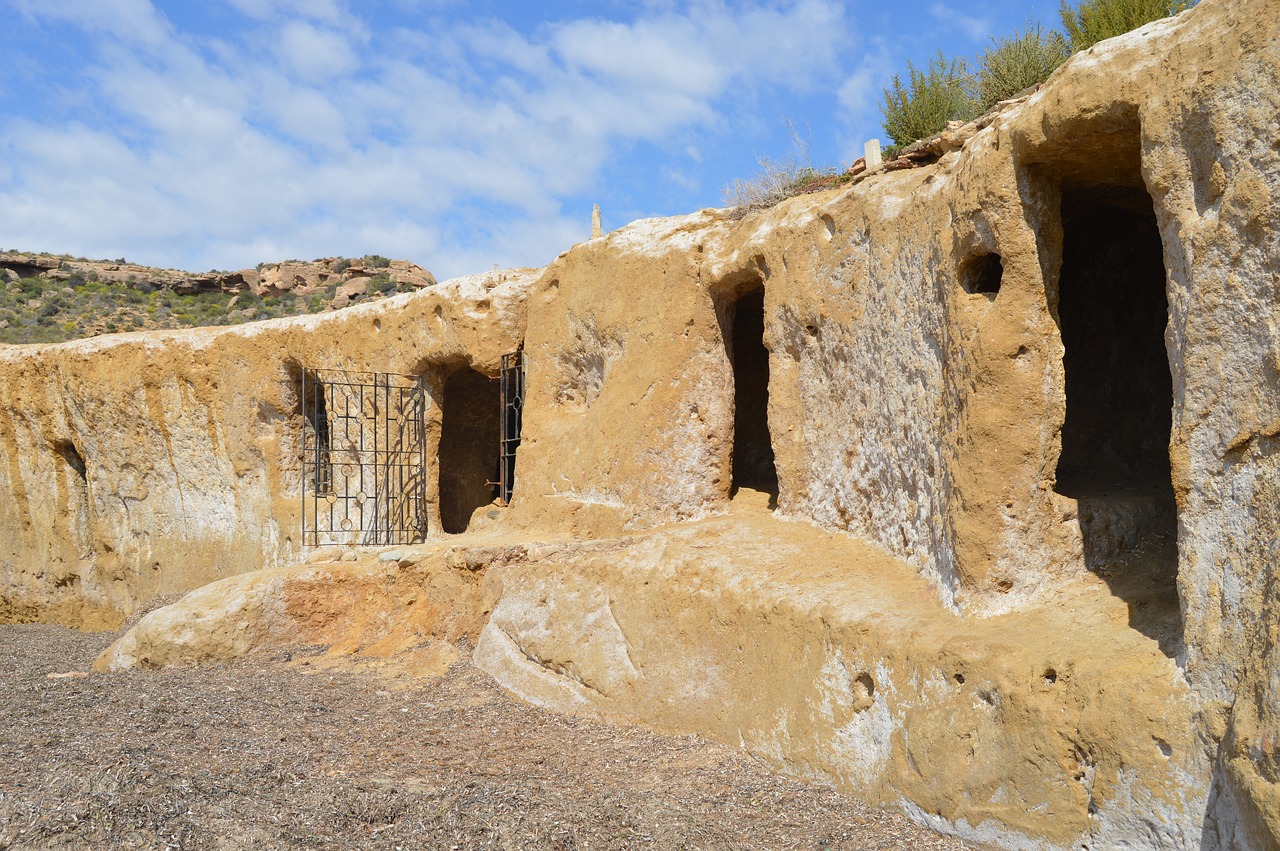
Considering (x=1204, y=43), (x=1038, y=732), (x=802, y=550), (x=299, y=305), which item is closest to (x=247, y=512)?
(x=802, y=550)

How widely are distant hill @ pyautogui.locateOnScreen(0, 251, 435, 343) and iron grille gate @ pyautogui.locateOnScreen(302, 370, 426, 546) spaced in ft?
53.5

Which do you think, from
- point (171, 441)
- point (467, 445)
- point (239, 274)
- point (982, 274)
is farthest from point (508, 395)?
point (239, 274)

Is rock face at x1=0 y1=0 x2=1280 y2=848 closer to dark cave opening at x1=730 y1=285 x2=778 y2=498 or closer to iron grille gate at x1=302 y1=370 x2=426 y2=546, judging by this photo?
dark cave opening at x1=730 y1=285 x2=778 y2=498

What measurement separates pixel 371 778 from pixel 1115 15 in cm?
839

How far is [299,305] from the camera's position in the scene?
97.5 ft

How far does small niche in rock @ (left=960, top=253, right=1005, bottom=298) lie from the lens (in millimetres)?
5418

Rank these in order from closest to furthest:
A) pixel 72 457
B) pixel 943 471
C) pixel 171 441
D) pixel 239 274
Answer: pixel 943 471 → pixel 171 441 → pixel 72 457 → pixel 239 274

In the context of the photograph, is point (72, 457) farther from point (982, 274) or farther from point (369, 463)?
point (982, 274)

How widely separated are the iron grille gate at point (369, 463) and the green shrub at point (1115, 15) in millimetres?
7166

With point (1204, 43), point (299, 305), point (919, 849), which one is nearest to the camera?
point (1204, 43)

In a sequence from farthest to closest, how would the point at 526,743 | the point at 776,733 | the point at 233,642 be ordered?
the point at 233,642 < the point at 526,743 < the point at 776,733

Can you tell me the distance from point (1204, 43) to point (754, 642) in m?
3.54

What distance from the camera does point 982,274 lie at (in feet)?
18.1

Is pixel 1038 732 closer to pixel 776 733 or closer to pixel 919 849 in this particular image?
pixel 919 849
